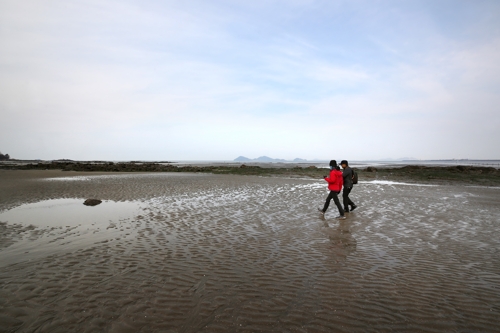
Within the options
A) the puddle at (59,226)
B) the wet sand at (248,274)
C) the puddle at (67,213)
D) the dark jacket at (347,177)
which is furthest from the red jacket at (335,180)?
the puddle at (67,213)

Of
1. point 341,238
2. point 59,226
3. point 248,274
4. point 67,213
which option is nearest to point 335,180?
point 341,238

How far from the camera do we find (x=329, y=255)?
7.20 meters

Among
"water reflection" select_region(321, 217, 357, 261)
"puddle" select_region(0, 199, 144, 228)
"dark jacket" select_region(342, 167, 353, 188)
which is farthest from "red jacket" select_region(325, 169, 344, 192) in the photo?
"puddle" select_region(0, 199, 144, 228)

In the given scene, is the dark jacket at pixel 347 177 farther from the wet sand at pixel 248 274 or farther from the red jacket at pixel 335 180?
the wet sand at pixel 248 274

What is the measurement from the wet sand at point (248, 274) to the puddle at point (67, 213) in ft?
0.61

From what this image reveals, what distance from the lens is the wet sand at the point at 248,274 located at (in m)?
4.21

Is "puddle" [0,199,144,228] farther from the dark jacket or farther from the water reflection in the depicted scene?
the dark jacket

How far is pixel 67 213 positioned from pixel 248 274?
10687mm

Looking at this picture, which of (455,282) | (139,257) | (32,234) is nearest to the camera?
(455,282)

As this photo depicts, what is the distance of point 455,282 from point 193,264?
19.1ft

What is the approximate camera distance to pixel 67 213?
12383 mm

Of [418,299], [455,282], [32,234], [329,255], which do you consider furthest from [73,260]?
[455,282]

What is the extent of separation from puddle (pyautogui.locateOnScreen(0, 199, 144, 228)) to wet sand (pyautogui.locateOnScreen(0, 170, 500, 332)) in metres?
0.18

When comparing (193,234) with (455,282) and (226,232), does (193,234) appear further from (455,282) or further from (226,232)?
(455,282)
